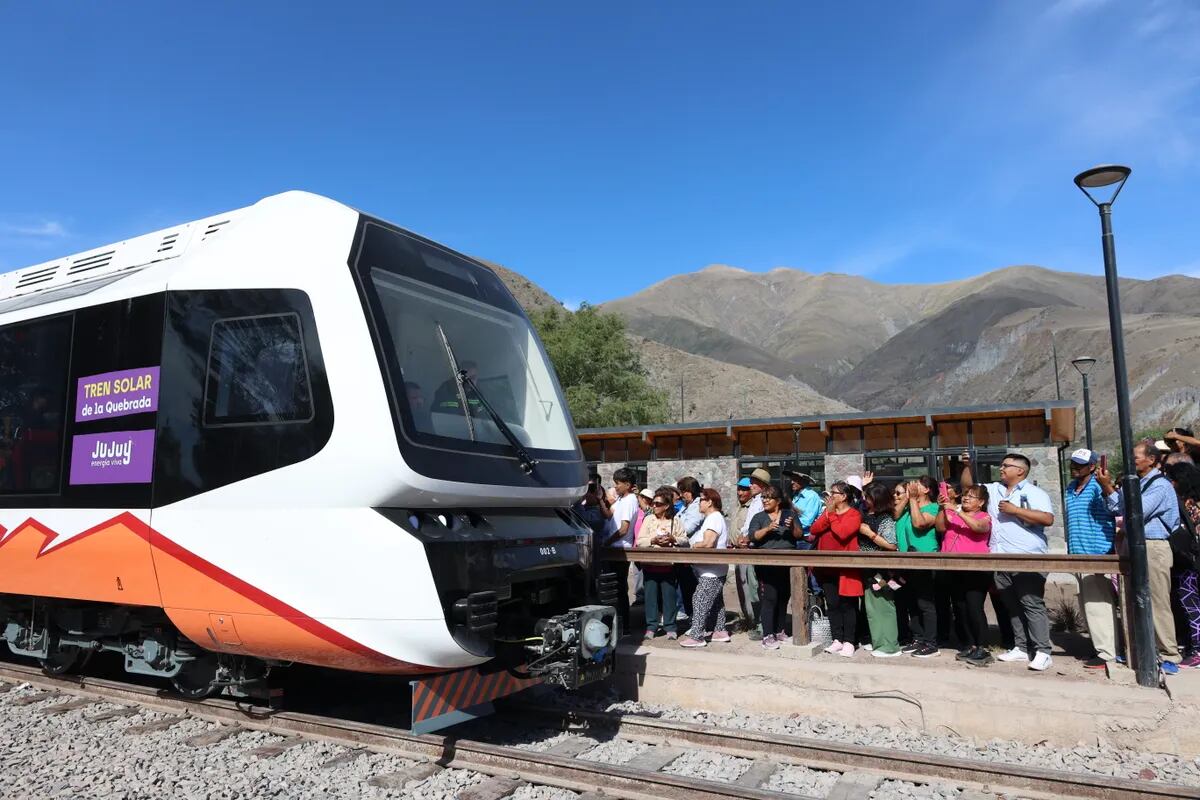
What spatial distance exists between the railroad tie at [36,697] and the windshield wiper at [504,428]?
4.64m

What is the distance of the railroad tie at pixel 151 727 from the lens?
20.5ft

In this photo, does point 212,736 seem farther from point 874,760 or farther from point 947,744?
point 947,744

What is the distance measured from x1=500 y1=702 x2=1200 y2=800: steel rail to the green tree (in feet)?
136

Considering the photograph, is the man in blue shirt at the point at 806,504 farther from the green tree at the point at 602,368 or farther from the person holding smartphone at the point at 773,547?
the green tree at the point at 602,368

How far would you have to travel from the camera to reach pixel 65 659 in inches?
282

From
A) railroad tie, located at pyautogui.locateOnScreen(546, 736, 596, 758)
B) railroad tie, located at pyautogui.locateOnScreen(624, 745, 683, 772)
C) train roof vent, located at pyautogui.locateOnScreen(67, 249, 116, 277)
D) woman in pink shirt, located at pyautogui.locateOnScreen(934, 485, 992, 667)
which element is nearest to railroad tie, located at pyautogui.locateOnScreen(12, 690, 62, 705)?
train roof vent, located at pyautogui.locateOnScreen(67, 249, 116, 277)

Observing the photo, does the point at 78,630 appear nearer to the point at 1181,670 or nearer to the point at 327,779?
the point at 327,779

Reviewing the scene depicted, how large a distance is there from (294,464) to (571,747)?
2.62m

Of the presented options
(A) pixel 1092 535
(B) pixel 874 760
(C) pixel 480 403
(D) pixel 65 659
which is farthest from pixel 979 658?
(D) pixel 65 659

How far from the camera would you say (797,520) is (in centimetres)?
823

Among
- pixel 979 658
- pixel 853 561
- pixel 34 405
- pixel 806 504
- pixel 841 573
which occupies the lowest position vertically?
pixel 979 658

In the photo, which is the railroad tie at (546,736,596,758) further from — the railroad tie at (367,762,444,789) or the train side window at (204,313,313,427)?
the train side window at (204,313,313,427)

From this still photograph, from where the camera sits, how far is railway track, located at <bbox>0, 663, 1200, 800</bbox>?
486 cm

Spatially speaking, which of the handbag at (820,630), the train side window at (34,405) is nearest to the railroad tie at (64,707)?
the train side window at (34,405)
